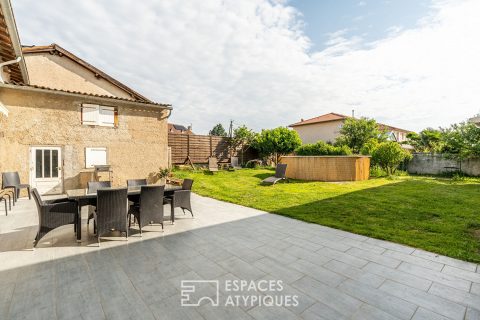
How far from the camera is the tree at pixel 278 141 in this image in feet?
55.3

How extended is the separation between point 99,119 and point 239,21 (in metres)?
7.26

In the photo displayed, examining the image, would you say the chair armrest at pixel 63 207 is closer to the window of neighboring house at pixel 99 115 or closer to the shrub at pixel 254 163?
the window of neighboring house at pixel 99 115

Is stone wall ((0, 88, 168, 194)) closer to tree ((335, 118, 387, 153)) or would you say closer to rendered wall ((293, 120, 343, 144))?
tree ((335, 118, 387, 153))

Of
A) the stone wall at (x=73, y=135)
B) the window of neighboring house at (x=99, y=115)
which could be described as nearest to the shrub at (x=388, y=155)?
the stone wall at (x=73, y=135)

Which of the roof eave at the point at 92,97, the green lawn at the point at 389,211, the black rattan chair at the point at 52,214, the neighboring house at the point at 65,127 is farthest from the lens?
the neighboring house at the point at 65,127

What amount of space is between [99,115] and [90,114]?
0.33m

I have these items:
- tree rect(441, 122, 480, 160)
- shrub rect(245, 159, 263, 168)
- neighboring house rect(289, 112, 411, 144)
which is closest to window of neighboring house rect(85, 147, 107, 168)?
shrub rect(245, 159, 263, 168)

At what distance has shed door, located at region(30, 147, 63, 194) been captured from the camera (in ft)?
27.8

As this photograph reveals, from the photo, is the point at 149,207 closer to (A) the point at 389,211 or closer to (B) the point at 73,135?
(A) the point at 389,211

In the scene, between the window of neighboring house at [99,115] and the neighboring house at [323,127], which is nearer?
the window of neighboring house at [99,115]

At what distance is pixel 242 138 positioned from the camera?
17297 millimetres

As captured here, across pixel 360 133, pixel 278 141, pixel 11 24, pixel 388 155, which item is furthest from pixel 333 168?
pixel 11 24

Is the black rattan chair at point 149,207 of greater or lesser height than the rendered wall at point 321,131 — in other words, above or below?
below

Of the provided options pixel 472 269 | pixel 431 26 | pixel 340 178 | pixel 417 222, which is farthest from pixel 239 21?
pixel 340 178
